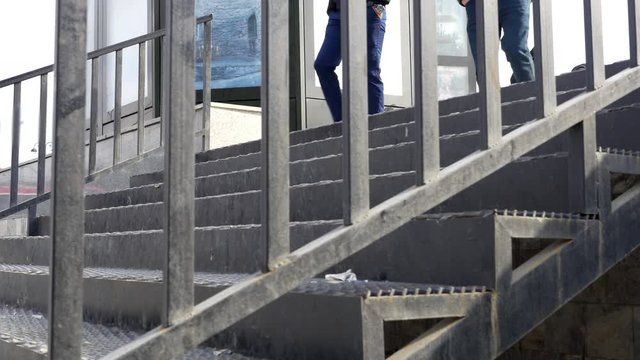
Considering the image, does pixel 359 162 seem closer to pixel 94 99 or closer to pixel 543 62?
pixel 543 62

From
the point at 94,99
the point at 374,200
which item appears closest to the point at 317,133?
the point at 94,99

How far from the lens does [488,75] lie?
1.81 meters

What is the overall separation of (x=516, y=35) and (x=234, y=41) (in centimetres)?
416

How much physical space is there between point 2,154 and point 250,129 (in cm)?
232

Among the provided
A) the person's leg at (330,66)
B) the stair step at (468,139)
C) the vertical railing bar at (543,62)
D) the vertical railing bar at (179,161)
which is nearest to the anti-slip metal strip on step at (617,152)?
the stair step at (468,139)

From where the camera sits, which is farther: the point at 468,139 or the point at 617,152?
the point at 468,139

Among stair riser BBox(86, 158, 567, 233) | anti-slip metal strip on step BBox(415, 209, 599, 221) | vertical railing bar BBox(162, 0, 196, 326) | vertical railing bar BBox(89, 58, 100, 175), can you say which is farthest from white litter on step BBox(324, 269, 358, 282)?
vertical railing bar BBox(89, 58, 100, 175)

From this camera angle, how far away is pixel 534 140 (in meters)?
1.93

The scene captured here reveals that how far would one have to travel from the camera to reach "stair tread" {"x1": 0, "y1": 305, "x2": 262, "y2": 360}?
6.51 feet

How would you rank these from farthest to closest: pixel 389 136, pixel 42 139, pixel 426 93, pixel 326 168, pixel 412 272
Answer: pixel 42 139, pixel 389 136, pixel 326 168, pixel 412 272, pixel 426 93

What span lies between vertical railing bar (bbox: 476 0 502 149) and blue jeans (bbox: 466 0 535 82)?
116 inches

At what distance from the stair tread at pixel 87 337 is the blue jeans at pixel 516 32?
297cm

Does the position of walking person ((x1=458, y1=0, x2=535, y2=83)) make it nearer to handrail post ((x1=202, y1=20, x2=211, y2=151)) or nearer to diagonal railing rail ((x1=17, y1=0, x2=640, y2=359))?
handrail post ((x1=202, y1=20, x2=211, y2=151))

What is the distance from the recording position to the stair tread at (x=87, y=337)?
6.51ft
